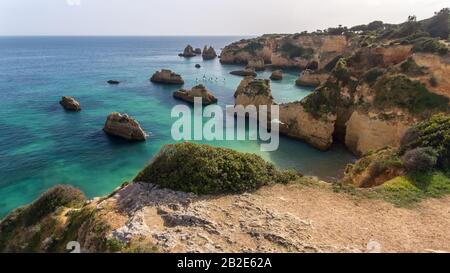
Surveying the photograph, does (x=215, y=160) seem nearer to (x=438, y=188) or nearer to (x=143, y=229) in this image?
(x=143, y=229)

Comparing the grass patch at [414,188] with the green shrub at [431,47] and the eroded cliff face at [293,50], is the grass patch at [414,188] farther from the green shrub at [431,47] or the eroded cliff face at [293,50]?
the eroded cliff face at [293,50]

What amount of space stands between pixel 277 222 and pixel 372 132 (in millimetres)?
23368

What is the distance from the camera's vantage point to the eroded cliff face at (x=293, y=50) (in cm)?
8806

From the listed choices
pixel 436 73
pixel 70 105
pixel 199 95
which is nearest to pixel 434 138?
pixel 436 73

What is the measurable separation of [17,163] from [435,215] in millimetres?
33676

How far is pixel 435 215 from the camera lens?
15.8 metres

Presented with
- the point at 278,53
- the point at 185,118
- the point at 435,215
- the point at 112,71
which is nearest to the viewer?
the point at 435,215

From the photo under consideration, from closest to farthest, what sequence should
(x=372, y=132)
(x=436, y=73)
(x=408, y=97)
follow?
(x=408, y=97), (x=436, y=73), (x=372, y=132)

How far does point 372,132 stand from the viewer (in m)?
33.9

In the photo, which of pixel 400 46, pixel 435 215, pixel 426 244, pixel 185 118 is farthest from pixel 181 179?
pixel 400 46

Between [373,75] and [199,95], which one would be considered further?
[199,95]
